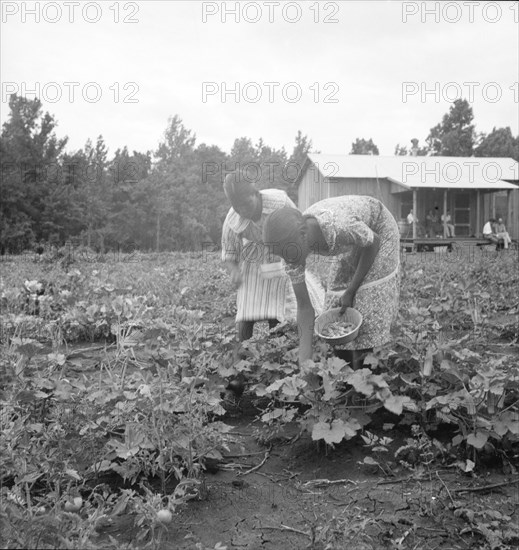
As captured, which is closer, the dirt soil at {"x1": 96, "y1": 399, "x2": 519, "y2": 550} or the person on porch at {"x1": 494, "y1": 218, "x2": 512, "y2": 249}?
the dirt soil at {"x1": 96, "y1": 399, "x2": 519, "y2": 550}

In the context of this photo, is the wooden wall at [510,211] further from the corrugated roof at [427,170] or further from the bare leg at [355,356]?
the bare leg at [355,356]

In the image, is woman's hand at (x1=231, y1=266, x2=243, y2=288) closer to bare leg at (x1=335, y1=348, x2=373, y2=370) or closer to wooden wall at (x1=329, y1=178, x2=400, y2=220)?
bare leg at (x1=335, y1=348, x2=373, y2=370)

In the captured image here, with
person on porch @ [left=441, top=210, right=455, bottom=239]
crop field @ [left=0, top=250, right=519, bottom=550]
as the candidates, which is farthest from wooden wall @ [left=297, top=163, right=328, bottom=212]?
crop field @ [left=0, top=250, right=519, bottom=550]

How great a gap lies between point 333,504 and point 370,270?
1339mm

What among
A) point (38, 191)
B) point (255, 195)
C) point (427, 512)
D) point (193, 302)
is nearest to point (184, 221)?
point (38, 191)

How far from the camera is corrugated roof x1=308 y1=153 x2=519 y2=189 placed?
19.8m

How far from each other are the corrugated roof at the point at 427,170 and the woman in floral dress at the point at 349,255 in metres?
16.5

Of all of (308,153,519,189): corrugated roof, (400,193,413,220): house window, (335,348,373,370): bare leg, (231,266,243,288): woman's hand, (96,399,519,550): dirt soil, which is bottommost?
(96,399,519,550): dirt soil

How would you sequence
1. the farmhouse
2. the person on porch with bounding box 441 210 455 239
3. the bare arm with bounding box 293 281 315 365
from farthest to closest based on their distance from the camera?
the farmhouse < the person on porch with bounding box 441 210 455 239 < the bare arm with bounding box 293 281 315 365

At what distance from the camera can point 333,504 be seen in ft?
6.86

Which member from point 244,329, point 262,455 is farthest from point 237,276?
point 262,455

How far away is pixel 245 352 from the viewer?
3137 mm

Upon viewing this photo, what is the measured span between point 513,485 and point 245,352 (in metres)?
1.39

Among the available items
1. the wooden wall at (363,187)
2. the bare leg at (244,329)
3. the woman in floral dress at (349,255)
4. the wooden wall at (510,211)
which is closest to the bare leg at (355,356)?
the woman in floral dress at (349,255)
